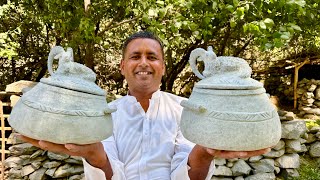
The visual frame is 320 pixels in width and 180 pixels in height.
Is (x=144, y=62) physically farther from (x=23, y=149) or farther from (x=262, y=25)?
(x=23, y=149)

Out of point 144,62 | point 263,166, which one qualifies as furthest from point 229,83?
point 263,166

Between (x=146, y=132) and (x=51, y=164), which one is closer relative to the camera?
(x=146, y=132)

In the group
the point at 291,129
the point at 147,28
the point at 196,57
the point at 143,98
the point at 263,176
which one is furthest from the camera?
the point at 291,129

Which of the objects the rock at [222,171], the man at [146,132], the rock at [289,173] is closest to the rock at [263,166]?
the rock at [289,173]

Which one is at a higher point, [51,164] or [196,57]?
[196,57]

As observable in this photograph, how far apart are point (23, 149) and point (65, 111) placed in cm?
345

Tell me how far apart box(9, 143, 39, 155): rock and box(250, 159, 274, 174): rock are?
259 centimetres

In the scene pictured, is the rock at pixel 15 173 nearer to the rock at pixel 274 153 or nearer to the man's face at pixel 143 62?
the rock at pixel 274 153

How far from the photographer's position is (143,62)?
5.54ft

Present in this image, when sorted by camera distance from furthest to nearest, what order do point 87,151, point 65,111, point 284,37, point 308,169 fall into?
point 308,169
point 284,37
point 87,151
point 65,111

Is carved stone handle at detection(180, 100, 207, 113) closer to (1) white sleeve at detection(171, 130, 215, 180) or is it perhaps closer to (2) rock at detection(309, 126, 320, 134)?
(1) white sleeve at detection(171, 130, 215, 180)

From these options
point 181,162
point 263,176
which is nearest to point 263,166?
point 263,176

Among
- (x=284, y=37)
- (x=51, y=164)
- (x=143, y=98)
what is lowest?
(x=51, y=164)

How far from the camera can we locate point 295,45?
305 inches
